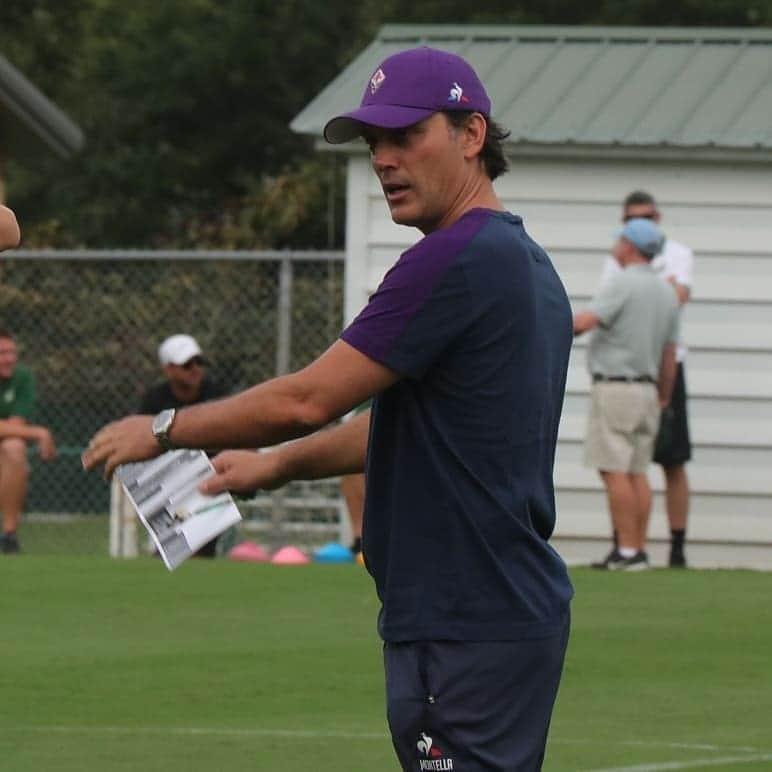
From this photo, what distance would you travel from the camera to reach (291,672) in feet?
33.0

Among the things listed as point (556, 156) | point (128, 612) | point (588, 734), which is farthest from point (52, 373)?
point (588, 734)

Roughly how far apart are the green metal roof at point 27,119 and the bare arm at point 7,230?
25.9 ft

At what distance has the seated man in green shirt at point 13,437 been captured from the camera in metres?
16.2

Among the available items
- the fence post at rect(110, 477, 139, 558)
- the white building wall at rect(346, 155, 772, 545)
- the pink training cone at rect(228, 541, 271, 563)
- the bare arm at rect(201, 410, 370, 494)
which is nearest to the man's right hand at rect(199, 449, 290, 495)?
the bare arm at rect(201, 410, 370, 494)

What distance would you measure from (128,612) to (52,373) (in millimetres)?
7370

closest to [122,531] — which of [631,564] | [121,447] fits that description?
[631,564]

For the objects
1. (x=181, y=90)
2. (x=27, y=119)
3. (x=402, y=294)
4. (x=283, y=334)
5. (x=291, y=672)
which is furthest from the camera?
(x=181, y=90)

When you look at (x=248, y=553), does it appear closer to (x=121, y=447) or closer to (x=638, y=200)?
(x=638, y=200)

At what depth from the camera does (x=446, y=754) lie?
475 centimetres

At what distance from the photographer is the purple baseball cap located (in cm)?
478

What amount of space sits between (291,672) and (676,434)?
5306 millimetres

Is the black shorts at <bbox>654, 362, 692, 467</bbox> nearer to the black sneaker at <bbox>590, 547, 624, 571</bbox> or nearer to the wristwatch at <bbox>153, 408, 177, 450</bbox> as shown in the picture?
the black sneaker at <bbox>590, 547, 624, 571</bbox>

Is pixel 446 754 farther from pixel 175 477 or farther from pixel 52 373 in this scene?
pixel 52 373

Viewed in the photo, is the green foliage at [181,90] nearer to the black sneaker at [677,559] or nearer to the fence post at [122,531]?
the fence post at [122,531]
